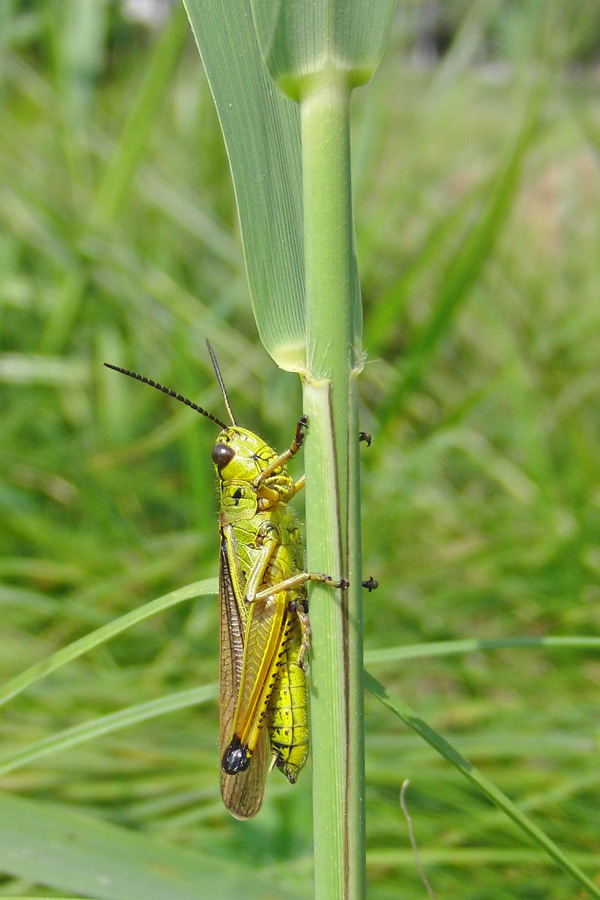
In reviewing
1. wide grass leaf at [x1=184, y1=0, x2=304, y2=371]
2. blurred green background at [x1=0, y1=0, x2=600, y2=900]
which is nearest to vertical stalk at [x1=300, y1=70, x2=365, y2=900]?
wide grass leaf at [x1=184, y1=0, x2=304, y2=371]

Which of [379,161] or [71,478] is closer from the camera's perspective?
[71,478]

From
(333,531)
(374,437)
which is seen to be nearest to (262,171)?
(333,531)

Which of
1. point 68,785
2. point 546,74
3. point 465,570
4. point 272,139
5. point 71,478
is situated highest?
point 546,74

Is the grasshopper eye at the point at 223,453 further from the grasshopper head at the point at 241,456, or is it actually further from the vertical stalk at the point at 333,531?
the vertical stalk at the point at 333,531

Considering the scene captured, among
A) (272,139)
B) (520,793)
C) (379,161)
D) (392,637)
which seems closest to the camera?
(272,139)

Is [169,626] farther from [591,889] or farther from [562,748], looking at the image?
[591,889]

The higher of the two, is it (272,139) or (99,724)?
(272,139)

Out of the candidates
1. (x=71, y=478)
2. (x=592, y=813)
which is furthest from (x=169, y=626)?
(x=592, y=813)
